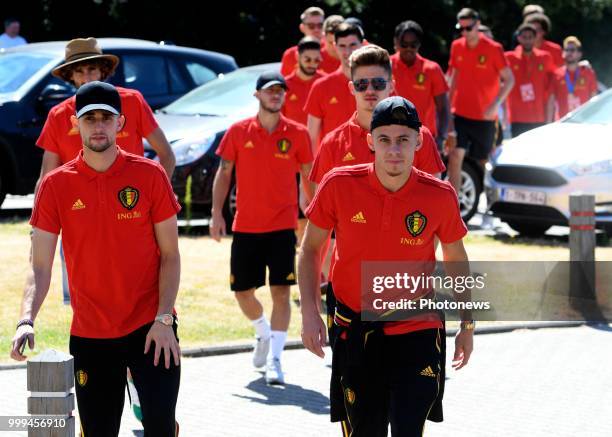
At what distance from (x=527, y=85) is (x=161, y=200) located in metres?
11.9

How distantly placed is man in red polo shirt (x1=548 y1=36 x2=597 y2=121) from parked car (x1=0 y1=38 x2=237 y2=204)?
13.5 ft

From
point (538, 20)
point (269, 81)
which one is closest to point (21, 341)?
point (269, 81)

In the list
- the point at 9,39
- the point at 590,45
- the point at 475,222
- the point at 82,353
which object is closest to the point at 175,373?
the point at 82,353

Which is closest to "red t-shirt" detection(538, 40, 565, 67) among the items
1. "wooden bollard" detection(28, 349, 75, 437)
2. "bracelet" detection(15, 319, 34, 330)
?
"bracelet" detection(15, 319, 34, 330)

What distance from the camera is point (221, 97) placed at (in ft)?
50.5

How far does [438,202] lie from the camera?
569 centimetres

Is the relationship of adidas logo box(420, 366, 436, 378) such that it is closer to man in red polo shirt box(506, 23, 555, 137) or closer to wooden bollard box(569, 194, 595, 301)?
wooden bollard box(569, 194, 595, 301)

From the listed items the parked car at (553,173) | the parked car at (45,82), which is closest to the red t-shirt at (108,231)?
the parked car at (553,173)

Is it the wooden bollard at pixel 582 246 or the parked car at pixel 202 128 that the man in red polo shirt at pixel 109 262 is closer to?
the wooden bollard at pixel 582 246

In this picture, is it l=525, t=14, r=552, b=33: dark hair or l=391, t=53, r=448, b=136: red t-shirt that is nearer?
l=391, t=53, r=448, b=136: red t-shirt

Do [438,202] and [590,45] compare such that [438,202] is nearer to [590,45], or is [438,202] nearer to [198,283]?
[198,283]

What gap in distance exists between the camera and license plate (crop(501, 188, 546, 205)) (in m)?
13.9

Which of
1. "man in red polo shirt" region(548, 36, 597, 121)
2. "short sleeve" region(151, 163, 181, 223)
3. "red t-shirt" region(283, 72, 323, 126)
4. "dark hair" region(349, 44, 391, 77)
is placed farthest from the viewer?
"man in red polo shirt" region(548, 36, 597, 121)

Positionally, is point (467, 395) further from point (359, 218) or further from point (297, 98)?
point (297, 98)
